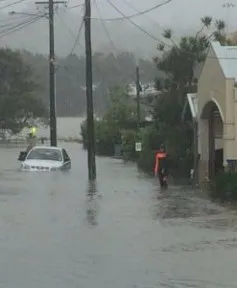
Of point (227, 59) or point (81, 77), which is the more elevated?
point (81, 77)

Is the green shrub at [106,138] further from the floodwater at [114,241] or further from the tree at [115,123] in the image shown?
the floodwater at [114,241]

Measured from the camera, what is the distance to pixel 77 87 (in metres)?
154

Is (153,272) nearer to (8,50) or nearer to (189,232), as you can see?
(189,232)

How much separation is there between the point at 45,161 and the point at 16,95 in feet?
251

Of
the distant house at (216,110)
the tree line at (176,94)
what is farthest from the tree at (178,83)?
the distant house at (216,110)

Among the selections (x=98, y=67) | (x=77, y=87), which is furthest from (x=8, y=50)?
(x=77, y=87)

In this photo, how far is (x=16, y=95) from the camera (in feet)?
368

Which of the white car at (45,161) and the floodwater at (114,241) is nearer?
the floodwater at (114,241)

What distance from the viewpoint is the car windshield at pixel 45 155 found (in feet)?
122

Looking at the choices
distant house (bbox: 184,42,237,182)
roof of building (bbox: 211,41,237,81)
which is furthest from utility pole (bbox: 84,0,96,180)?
roof of building (bbox: 211,41,237,81)

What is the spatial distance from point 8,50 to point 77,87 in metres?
42.6

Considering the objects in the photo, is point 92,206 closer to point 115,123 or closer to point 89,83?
point 89,83

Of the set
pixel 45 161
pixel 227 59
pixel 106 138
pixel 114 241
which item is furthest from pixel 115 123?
pixel 114 241

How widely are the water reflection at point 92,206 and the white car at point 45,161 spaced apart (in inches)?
302
